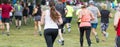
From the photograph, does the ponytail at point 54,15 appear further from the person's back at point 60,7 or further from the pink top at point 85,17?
the person's back at point 60,7

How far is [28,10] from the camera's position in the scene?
106 feet

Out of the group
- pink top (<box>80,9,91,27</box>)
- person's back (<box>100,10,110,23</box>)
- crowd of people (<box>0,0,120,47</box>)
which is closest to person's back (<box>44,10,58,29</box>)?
crowd of people (<box>0,0,120,47</box>)

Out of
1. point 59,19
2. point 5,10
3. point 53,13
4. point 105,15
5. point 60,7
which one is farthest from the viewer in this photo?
point 5,10

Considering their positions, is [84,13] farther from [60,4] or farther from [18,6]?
[18,6]

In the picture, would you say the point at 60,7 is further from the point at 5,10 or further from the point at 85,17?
the point at 5,10

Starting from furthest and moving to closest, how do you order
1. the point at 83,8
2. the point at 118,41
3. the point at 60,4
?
the point at 60,4 → the point at 83,8 → the point at 118,41

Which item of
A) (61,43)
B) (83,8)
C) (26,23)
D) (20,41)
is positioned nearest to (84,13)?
(83,8)

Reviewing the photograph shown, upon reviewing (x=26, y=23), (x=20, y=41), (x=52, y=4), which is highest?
(x=52, y=4)

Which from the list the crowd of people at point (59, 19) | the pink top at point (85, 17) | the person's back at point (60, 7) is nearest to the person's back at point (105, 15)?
the crowd of people at point (59, 19)

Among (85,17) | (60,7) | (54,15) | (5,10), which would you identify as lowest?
(5,10)

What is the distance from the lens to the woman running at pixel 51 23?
39.5 ft

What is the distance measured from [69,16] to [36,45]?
22.2 ft

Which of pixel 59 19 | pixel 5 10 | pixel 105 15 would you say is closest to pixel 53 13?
pixel 59 19

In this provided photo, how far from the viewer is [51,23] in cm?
1220
